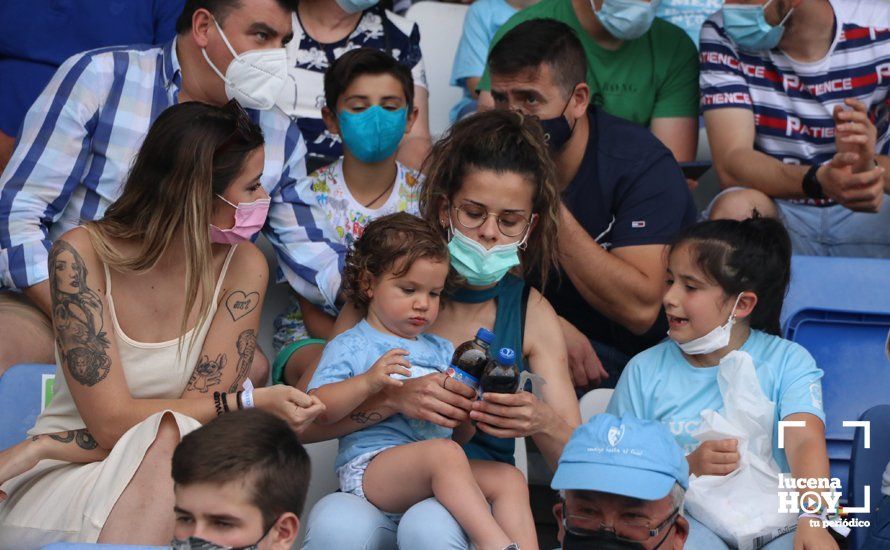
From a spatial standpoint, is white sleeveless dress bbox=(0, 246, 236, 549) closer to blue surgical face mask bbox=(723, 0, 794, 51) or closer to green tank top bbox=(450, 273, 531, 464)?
green tank top bbox=(450, 273, 531, 464)

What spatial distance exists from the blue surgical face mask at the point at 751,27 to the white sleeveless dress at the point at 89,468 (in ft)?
8.40

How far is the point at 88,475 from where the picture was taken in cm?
293

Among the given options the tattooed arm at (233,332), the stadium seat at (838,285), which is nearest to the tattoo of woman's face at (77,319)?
the tattooed arm at (233,332)

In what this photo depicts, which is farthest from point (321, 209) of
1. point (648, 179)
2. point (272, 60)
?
point (648, 179)

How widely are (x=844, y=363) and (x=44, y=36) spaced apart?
3054 millimetres

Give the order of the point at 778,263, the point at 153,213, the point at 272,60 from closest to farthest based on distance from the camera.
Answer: the point at 153,213 < the point at 778,263 < the point at 272,60

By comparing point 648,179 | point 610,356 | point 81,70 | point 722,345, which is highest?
point 81,70

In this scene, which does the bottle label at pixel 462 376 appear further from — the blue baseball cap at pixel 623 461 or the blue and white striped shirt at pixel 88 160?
the blue and white striped shirt at pixel 88 160

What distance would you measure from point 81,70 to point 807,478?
8.11ft

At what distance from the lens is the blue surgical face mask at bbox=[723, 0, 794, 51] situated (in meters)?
4.71

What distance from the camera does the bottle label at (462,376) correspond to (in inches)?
121

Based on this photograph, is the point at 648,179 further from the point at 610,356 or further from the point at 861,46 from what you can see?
the point at 861,46

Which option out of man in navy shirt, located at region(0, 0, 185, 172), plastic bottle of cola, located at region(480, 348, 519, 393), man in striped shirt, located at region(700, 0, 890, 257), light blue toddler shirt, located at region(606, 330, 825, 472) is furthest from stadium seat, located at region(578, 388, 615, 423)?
man in navy shirt, located at region(0, 0, 185, 172)

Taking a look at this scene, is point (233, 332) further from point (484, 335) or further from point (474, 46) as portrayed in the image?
point (474, 46)
